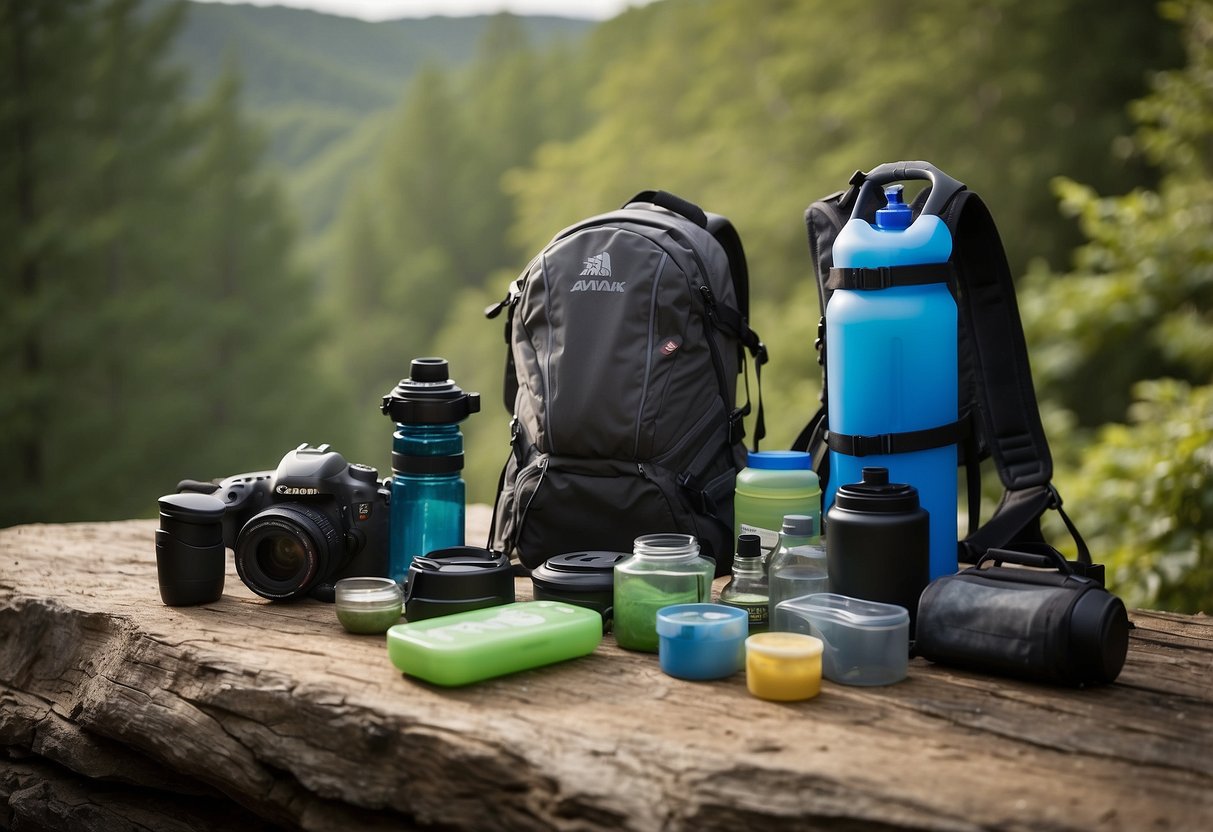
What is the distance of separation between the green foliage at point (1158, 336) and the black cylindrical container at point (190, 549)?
2.40m

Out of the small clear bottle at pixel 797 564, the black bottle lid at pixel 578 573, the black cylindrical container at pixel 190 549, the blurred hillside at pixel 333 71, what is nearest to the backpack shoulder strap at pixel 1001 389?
the small clear bottle at pixel 797 564

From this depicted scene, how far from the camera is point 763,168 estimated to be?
A: 12453 millimetres

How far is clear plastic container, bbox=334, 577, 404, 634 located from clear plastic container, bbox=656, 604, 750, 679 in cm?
53

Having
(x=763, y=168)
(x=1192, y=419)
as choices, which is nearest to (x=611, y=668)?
(x=1192, y=419)

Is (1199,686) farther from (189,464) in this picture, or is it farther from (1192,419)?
(189,464)

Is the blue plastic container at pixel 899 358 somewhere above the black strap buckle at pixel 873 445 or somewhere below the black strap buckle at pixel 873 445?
above

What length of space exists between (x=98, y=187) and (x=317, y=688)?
551 inches

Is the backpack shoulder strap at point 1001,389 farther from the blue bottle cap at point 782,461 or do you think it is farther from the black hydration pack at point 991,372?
the blue bottle cap at point 782,461

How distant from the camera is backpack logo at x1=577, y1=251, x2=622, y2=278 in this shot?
248 cm

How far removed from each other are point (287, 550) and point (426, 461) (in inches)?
13.1

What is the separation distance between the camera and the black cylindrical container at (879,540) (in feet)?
6.27

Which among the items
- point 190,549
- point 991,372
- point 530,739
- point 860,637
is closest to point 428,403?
point 190,549

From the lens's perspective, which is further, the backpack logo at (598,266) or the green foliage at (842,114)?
the green foliage at (842,114)

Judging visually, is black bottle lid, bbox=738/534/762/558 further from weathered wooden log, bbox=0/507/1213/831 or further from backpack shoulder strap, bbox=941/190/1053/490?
backpack shoulder strap, bbox=941/190/1053/490
